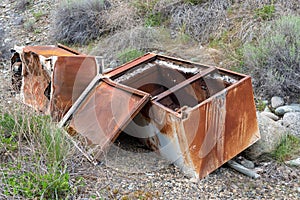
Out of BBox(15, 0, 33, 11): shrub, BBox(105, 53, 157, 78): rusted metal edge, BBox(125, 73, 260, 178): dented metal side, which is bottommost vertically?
BBox(125, 73, 260, 178): dented metal side

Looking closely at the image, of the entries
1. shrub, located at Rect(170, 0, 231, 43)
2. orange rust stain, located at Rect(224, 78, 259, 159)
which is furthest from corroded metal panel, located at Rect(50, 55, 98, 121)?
shrub, located at Rect(170, 0, 231, 43)

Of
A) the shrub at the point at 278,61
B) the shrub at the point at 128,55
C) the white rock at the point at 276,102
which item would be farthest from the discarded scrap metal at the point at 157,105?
the shrub at the point at 128,55

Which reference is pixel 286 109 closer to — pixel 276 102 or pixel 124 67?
pixel 276 102

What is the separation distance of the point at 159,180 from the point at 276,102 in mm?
1772

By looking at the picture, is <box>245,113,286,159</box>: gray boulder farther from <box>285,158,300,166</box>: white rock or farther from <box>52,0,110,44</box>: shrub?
<box>52,0,110,44</box>: shrub

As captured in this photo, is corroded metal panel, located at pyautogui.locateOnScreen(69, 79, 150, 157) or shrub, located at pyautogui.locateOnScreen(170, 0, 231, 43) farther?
shrub, located at pyautogui.locateOnScreen(170, 0, 231, 43)

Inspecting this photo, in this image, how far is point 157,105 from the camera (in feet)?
8.98

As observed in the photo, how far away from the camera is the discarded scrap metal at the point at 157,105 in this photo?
8.86 feet

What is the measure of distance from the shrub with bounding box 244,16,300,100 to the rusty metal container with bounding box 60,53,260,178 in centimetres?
108

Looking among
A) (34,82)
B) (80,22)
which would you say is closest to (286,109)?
(34,82)

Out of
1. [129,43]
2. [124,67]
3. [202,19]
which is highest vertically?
[202,19]

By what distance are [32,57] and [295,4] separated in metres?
3.55

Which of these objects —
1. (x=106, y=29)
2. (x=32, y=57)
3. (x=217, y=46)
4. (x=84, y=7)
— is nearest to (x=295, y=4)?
(x=217, y=46)

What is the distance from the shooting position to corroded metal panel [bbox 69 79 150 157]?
9.08 feet
